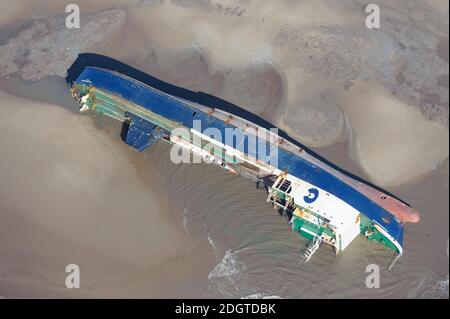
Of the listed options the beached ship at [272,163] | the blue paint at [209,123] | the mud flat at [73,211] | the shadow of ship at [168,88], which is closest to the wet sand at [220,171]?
the mud flat at [73,211]

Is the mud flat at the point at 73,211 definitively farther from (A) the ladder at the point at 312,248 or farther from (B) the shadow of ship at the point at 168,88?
(A) the ladder at the point at 312,248

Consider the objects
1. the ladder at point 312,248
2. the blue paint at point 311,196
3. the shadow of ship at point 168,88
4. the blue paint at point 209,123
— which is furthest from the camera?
the shadow of ship at point 168,88

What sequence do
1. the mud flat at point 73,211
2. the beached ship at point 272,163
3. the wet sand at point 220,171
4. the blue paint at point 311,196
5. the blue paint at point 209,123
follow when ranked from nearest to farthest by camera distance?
the mud flat at point 73,211 < the wet sand at point 220,171 < the beached ship at point 272,163 < the blue paint at point 209,123 < the blue paint at point 311,196

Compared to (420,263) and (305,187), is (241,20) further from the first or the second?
(420,263)

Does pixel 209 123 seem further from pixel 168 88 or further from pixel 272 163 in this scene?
pixel 168 88

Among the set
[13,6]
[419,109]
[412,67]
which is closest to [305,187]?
[419,109]

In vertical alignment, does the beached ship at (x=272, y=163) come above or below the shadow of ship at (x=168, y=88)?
below

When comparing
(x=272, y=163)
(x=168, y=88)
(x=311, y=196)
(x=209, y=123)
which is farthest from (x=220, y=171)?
(x=168, y=88)
